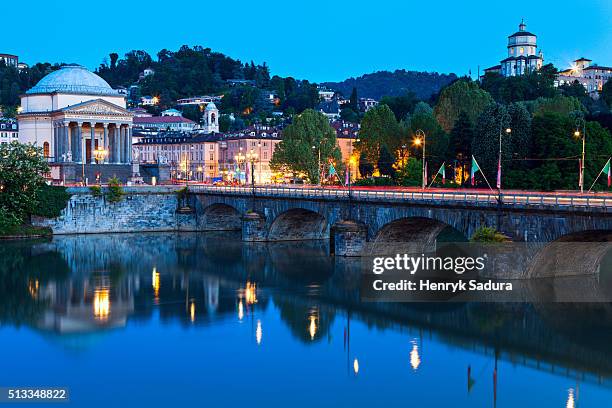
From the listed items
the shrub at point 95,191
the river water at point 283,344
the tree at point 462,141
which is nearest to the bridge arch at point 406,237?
the river water at point 283,344

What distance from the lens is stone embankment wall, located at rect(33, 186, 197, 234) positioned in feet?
253

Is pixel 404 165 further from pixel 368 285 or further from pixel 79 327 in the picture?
pixel 79 327

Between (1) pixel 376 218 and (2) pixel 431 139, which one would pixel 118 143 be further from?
(1) pixel 376 218

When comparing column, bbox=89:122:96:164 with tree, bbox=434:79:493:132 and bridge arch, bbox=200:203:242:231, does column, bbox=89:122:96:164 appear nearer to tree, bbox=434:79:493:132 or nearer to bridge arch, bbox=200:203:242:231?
bridge arch, bbox=200:203:242:231

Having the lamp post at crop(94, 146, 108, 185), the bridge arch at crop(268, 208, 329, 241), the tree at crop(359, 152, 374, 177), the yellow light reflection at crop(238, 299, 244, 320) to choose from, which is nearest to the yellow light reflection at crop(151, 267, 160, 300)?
the yellow light reflection at crop(238, 299, 244, 320)

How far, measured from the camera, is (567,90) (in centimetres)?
16350

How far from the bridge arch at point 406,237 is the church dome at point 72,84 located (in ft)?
182

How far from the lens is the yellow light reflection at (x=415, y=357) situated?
3169 cm

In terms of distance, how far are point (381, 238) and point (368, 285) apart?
8.02m

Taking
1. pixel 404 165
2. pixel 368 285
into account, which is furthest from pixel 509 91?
pixel 368 285

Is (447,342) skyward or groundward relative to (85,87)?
groundward

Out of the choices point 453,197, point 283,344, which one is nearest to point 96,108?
point 453,197

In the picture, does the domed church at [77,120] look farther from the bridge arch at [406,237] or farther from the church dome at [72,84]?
the bridge arch at [406,237]

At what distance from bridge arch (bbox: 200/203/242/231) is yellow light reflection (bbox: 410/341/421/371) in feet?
155
